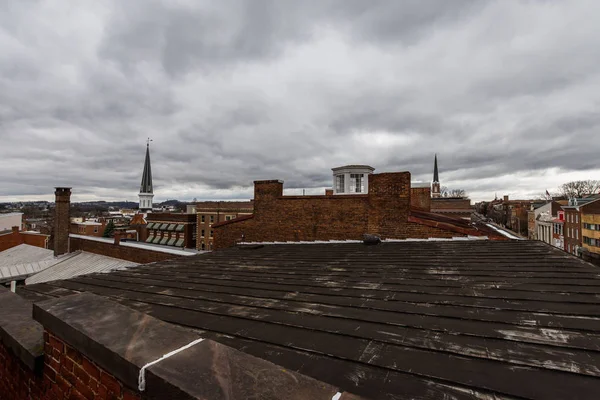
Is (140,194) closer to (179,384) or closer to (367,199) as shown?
(367,199)

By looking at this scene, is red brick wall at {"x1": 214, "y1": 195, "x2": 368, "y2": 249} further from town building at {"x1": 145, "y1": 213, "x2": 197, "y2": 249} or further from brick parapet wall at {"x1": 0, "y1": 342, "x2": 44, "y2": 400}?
town building at {"x1": 145, "y1": 213, "x2": 197, "y2": 249}

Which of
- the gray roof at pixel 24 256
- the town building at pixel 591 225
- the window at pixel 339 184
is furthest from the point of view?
the town building at pixel 591 225

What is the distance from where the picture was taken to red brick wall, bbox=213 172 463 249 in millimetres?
9938

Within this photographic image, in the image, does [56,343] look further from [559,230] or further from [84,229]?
[559,230]

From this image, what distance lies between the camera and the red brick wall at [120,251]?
14735 millimetres

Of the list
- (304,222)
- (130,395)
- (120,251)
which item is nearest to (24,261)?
(120,251)

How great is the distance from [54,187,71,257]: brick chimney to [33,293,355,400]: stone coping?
23409mm

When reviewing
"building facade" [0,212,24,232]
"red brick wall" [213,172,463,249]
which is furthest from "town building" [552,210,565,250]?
"building facade" [0,212,24,232]

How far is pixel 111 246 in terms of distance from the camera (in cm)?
1738

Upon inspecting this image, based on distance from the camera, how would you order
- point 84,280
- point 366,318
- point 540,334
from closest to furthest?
point 540,334 → point 366,318 → point 84,280

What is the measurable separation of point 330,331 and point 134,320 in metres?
1.51

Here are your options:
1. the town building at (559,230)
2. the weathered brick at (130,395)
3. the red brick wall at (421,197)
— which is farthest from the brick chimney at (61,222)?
the town building at (559,230)

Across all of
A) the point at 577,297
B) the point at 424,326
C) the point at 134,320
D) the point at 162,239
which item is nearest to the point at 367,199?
the point at 577,297

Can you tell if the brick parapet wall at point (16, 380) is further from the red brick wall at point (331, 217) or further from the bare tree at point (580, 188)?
the bare tree at point (580, 188)
